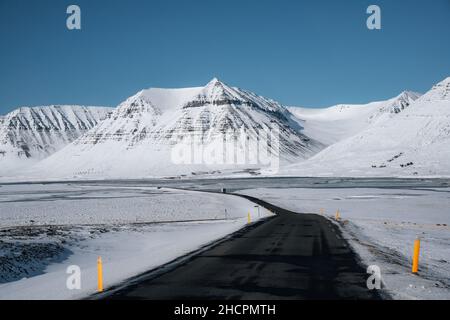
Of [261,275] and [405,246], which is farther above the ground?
[261,275]

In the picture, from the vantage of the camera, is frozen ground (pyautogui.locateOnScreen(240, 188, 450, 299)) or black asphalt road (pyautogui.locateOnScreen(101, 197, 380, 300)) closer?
black asphalt road (pyautogui.locateOnScreen(101, 197, 380, 300))

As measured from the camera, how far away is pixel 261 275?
48.9 feet

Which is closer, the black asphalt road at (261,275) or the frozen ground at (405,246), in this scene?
the black asphalt road at (261,275)

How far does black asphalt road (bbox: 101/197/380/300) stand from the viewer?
12.4 m

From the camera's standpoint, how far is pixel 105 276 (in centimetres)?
1552

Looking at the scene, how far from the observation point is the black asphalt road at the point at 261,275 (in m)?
12.4

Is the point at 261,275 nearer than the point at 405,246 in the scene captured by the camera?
Yes

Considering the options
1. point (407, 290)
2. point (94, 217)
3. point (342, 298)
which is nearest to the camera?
point (342, 298)

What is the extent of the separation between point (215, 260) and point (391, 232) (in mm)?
16226
